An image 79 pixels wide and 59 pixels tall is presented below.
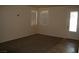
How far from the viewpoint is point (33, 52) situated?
1.10 meters

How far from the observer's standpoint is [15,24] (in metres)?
1.15

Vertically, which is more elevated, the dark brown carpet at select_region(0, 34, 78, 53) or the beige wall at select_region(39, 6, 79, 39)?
the beige wall at select_region(39, 6, 79, 39)

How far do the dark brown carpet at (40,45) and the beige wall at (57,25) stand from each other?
6 centimetres

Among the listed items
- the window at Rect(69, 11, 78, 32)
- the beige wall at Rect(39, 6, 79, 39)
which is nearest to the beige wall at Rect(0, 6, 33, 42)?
the beige wall at Rect(39, 6, 79, 39)

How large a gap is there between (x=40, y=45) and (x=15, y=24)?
0.39 metres

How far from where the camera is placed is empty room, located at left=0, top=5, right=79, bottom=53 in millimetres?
1054

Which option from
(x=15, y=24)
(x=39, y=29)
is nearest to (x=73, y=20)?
(x=39, y=29)

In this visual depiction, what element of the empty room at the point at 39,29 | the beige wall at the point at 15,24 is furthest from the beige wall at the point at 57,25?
the beige wall at the point at 15,24

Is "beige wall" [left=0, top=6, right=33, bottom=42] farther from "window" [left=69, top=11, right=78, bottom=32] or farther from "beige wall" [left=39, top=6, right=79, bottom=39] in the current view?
"window" [left=69, top=11, right=78, bottom=32]

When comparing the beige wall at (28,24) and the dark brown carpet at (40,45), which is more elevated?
the beige wall at (28,24)

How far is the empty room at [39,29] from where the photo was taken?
105 cm

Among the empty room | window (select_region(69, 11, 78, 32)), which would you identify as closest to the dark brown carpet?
the empty room

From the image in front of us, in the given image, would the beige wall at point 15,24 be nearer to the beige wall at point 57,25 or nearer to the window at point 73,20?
the beige wall at point 57,25
